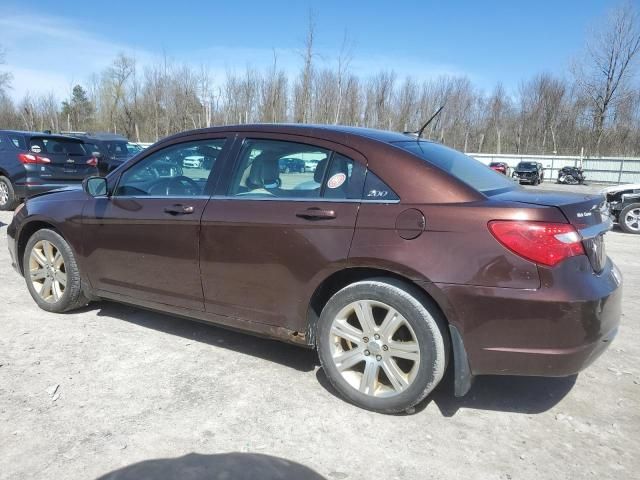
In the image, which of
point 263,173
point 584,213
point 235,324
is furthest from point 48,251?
point 584,213

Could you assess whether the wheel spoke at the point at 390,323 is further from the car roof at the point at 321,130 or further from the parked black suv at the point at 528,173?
the parked black suv at the point at 528,173

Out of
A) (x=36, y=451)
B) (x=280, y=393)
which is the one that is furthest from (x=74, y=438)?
(x=280, y=393)

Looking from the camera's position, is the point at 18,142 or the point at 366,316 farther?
the point at 18,142

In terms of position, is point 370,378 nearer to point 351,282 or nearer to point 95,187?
point 351,282

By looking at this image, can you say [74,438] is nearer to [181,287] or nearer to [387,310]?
[181,287]

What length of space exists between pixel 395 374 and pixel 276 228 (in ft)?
3.64

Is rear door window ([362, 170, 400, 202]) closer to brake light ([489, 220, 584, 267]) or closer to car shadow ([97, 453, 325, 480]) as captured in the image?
brake light ([489, 220, 584, 267])

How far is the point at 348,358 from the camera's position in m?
3.06

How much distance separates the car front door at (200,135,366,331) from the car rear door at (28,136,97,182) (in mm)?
8841

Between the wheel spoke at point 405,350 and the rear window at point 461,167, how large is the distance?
94 centimetres

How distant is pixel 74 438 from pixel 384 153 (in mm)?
2277

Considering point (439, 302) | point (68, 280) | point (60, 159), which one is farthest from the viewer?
point (60, 159)

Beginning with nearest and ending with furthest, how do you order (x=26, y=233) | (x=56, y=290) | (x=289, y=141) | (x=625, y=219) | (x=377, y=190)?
1. (x=377, y=190)
2. (x=289, y=141)
3. (x=56, y=290)
4. (x=26, y=233)
5. (x=625, y=219)

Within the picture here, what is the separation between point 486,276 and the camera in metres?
2.62
